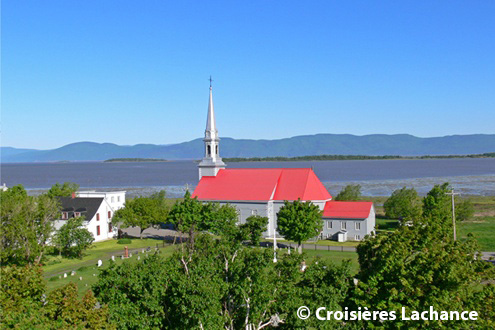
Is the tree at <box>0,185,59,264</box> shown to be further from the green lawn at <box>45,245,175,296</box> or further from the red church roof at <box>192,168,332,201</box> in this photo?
the red church roof at <box>192,168,332,201</box>

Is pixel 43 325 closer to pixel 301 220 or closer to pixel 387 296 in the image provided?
pixel 387 296

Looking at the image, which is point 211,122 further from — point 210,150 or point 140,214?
point 140,214

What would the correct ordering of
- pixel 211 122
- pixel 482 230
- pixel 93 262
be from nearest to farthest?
1. pixel 93 262
2. pixel 482 230
3. pixel 211 122

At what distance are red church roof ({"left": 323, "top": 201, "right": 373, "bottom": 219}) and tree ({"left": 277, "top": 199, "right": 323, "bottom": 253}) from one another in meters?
9.20

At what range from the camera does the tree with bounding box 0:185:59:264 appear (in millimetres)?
40031

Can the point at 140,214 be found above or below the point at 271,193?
below

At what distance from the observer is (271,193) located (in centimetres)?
5925

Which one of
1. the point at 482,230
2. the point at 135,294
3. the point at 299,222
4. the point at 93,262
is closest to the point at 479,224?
the point at 482,230

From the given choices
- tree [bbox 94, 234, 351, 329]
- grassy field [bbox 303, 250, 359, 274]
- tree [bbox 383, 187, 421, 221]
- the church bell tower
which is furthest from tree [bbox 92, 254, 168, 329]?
tree [bbox 383, 187, 421, 221]

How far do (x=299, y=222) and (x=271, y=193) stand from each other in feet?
45.9

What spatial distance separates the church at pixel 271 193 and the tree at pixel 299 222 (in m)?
8.88

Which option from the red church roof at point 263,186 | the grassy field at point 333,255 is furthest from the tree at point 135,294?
the red church roof at point 263,186

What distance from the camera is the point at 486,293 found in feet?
58.9

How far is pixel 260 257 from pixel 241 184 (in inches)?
1649
